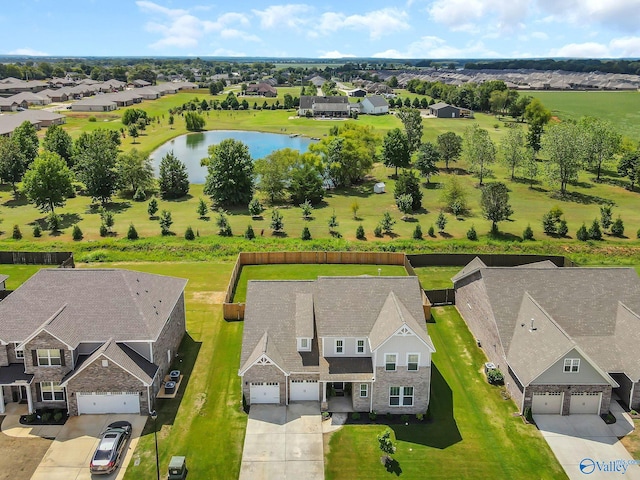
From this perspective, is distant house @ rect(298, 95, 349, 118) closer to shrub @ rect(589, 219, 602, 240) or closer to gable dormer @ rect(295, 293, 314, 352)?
shrub @ rect(589, 219, 602, 240)

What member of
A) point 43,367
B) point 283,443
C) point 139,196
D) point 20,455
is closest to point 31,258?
point 139,196

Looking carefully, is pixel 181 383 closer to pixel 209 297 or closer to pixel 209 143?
pixel 209 297

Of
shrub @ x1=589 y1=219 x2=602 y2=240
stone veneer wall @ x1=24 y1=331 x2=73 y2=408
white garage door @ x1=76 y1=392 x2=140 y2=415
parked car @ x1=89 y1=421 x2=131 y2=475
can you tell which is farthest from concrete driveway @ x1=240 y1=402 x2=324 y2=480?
shrub @ x1=589 y1=219 x2=602 y2=240

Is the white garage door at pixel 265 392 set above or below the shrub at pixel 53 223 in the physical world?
below

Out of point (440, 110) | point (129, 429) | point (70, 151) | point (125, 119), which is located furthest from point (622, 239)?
point (125, 119)

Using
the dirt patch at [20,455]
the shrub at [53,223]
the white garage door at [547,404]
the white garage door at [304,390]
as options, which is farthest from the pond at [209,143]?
the white garage door at [547,404]

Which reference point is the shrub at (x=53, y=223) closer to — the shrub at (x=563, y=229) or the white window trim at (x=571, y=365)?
the white window trim at (x=571, y=365)
